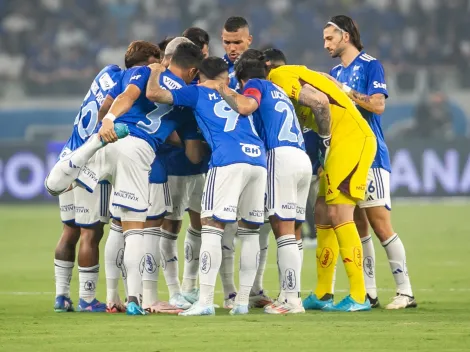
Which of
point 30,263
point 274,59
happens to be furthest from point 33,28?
point 274,59

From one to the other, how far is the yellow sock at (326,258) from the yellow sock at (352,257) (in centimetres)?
38

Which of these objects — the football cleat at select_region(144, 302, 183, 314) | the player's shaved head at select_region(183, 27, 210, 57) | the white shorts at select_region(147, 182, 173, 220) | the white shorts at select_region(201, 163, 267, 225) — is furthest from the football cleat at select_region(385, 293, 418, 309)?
the player's shaved head at select_region(183, 27, 210, 57)

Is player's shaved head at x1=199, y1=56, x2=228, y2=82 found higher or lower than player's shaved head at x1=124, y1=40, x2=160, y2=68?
lower

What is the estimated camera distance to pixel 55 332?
6797 mm

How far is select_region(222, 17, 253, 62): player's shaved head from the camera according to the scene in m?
9.17

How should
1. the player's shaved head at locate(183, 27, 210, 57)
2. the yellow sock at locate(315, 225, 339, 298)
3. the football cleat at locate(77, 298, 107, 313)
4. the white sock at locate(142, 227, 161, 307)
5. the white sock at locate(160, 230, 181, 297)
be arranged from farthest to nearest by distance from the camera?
the player's shaved head at locate(183, 27, 210, 57) < the white sock at locate(160, 230, 181, 297) < the yellow sock at locate(315, 225, 339, 298) < the football cleat at locate(77, 298, 107, 313) < the white sock at locate(142, 227, 161, 307)

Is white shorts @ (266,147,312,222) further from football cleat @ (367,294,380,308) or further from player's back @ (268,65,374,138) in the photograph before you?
football cleat @ (367,294,380,308)

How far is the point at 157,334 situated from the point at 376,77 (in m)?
3.28

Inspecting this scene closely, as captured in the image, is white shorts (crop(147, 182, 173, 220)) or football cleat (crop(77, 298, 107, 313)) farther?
white shorts (crop(147, 182, 173, 220))

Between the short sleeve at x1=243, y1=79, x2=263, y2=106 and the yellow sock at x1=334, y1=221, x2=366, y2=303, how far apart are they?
1230mm

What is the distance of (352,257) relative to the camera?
820 cm

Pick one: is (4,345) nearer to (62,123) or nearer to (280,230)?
(280,230)

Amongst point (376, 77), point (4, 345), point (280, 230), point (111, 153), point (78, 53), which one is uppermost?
point (78, 53)

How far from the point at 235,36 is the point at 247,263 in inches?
90.7
